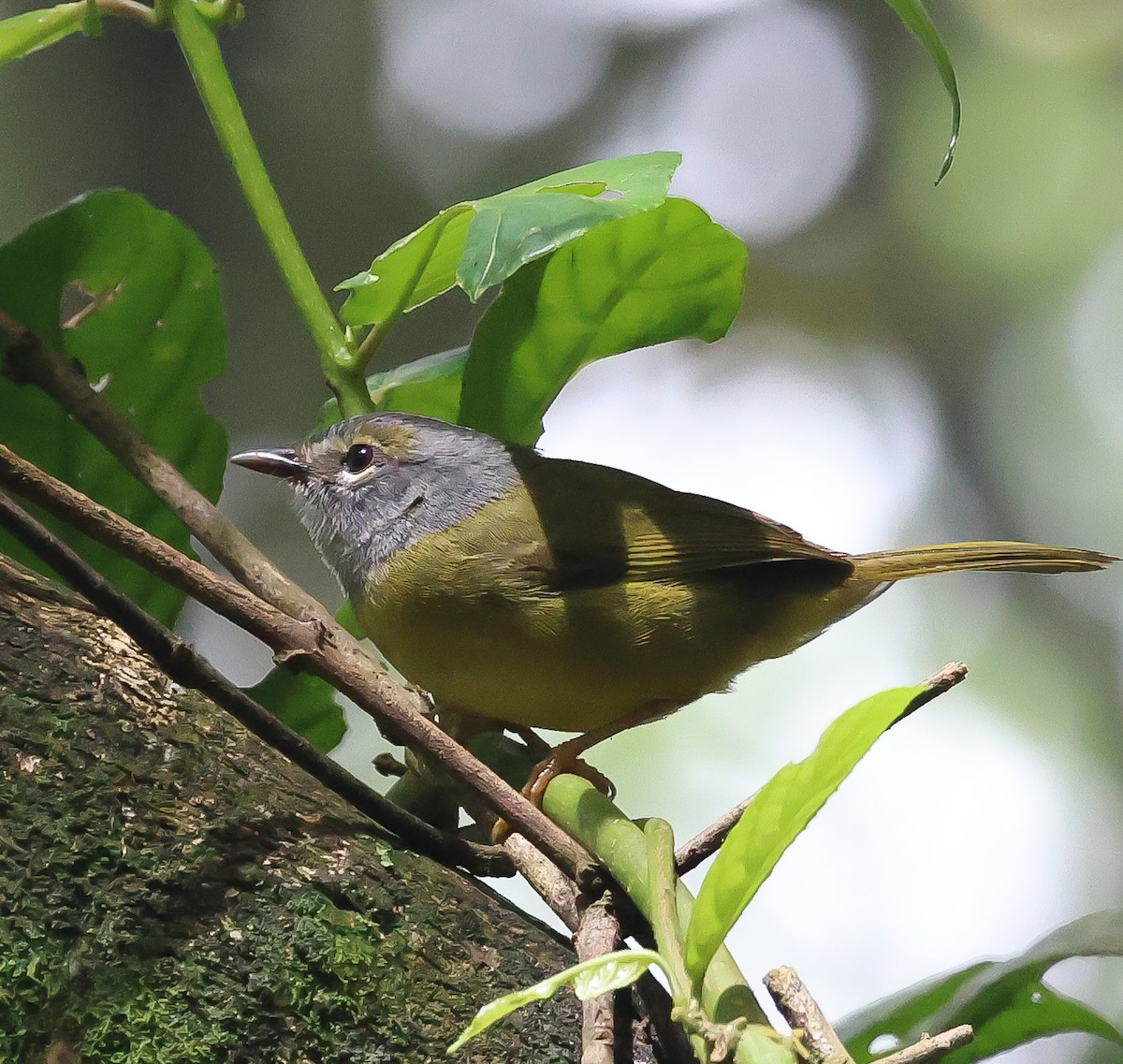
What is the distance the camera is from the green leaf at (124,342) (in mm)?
1883

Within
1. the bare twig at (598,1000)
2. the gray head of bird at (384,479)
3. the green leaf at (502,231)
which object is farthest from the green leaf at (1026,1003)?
the gray head of bird at (384,479)

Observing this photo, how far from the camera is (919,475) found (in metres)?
7.12

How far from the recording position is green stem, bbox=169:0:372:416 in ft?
6.35

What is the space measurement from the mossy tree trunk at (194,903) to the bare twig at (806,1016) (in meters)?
0.34

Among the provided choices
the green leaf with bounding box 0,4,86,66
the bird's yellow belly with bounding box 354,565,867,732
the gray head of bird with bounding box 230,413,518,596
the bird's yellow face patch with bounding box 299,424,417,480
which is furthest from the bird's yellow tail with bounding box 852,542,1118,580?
the green leaf with bounding box 0,4,86,66

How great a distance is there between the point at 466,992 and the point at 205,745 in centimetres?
40

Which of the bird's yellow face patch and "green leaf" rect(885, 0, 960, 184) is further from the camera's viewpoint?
the bird's yellow face patch

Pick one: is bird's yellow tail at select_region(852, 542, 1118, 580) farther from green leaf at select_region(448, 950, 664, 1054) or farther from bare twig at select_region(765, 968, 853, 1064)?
green leaf at select_region(448, 950, 664, 1054)

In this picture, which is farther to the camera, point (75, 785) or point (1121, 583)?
point (1121, 583)

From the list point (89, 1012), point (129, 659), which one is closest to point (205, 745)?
point (129, 659)

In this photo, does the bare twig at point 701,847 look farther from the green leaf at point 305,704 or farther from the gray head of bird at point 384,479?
the gray head of bird at point 384,479

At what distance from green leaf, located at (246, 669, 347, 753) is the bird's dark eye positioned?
67 cm

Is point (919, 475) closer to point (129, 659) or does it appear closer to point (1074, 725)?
point (1074, 725)

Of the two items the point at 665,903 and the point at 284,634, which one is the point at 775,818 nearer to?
the point at 665,903
